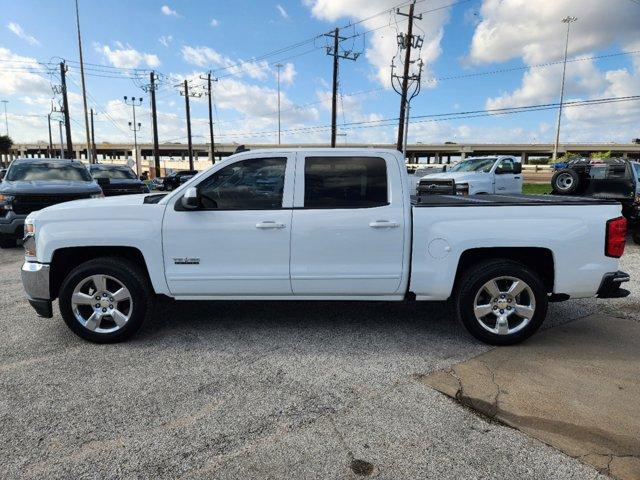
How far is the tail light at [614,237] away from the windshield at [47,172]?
35.9ft

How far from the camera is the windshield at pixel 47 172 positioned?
34.8 ft

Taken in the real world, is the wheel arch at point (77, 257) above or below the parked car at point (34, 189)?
below

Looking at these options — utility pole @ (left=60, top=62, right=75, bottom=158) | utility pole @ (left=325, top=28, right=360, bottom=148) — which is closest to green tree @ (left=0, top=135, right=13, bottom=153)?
utility pole @ (left=60, top=62, right=75, bottom=158)

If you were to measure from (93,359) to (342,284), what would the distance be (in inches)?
Result: 88.8

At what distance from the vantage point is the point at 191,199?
4055mm

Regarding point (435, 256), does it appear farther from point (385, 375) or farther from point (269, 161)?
point (269, 161)

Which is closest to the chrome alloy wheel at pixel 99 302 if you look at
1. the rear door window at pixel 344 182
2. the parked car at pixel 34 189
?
the rear door window at pixel 344 182

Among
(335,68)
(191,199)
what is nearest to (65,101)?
(335,68)

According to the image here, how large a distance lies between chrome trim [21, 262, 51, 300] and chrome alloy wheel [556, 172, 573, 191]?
1208cm

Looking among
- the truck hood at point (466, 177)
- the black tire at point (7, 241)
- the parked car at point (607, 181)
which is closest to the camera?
the black tire at point (7, 241)

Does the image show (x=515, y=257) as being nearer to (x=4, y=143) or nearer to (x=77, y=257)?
(x=77, y=257)

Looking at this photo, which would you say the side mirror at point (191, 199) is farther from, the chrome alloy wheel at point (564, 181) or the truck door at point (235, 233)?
the chrome alloy wheel at point (564, 181)

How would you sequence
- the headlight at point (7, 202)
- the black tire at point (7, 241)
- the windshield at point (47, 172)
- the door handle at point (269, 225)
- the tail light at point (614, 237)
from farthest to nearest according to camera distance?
the windshield at point (47, 172) → the black tire at point (7, 241) → the headlight at point (7, 202) → the door handle at point (269, 225) → the tail light at point (614, 237)

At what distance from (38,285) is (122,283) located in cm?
80
